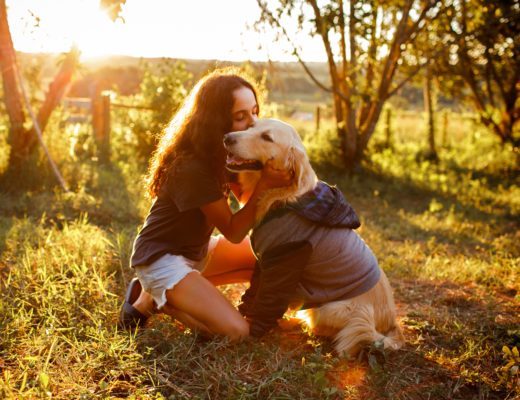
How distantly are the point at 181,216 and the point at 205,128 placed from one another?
1.70 ft

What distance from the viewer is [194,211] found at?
3.04 metres

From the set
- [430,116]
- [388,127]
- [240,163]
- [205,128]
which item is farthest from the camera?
[430,116]

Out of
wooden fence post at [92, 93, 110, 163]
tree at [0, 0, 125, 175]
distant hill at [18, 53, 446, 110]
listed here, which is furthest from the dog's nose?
wooden fence post at [92, 93, 110, 163]

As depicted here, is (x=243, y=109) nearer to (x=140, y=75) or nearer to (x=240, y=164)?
(x=240, y=164)

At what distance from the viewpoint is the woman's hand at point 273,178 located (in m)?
2.88

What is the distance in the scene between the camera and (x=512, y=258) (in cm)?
489

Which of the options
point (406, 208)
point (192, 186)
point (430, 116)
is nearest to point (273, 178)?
point (192, 186)

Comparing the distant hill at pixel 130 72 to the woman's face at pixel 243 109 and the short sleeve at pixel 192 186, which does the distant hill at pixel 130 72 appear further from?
the short sleeve at pixel 192 186

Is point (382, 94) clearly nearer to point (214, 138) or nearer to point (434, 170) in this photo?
point (434, 170)

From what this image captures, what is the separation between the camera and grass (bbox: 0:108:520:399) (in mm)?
2455

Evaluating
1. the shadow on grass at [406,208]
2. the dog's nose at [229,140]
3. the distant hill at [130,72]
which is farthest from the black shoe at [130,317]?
the shadow on grass at [406,208]

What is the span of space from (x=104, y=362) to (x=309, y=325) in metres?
1.15

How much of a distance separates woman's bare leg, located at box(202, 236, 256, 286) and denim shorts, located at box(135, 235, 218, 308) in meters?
0.43

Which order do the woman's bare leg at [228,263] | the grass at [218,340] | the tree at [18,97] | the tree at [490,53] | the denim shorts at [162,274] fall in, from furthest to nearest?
the tree at [490,53]
the tree at [18,97]
the woman's bare leg at [228,263]
the denim shorts at [162,274]
the grass at [218,340]
